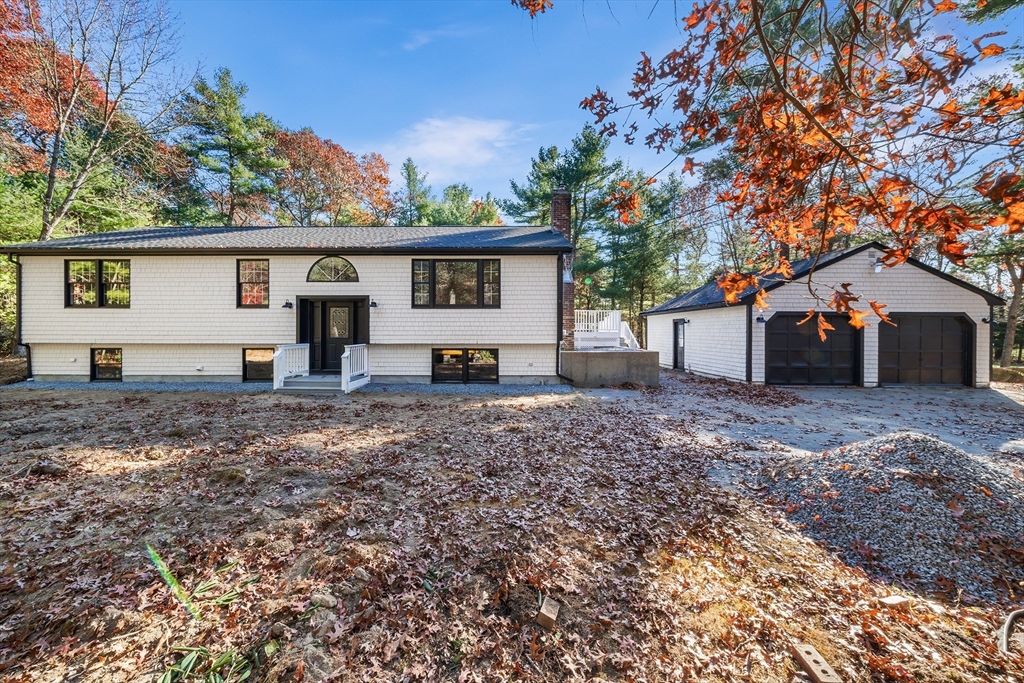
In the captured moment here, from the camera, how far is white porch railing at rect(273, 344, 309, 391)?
1038 cm

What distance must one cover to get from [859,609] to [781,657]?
0.85m

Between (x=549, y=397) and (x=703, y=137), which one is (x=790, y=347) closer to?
(x=549, y=397)

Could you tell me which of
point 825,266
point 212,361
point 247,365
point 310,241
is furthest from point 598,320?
point 212,361

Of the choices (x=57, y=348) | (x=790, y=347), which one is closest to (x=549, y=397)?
(x=790, y=347)

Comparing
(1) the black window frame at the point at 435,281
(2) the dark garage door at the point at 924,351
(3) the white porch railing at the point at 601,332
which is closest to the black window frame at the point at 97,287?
(1) the black window frame at the point at 435,281

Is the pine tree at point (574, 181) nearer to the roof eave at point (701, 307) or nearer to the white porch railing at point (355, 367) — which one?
the roof eave at point (701, 307)

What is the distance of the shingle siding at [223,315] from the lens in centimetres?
1134

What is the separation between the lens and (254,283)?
11.6 metres

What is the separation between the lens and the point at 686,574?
3021 mm

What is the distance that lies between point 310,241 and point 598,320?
→ 10992 millimetres

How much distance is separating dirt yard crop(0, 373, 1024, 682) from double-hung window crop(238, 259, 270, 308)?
251 inches

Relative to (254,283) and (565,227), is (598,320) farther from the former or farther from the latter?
(254,283)

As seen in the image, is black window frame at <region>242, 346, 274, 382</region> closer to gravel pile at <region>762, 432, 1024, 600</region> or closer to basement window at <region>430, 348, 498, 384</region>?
basement window at <region>430, 348, 498, 384</region>

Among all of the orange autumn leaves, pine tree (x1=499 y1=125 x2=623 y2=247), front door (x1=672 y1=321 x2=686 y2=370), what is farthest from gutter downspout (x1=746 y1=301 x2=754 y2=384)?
pine tree (x1=499 y1=125 x2=623 y2=247)
